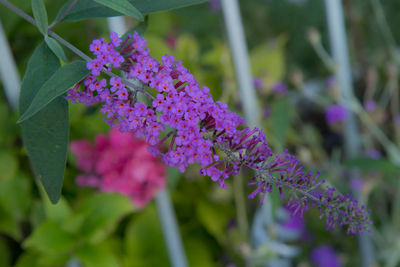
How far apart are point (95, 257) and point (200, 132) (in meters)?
0.64

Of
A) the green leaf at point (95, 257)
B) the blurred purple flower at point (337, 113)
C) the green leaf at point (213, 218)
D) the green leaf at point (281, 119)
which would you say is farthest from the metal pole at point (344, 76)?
the green leaf at point (95, 257)

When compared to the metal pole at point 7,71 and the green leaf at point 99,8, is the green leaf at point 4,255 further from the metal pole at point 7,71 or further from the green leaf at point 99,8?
the green leaf at point 99,8

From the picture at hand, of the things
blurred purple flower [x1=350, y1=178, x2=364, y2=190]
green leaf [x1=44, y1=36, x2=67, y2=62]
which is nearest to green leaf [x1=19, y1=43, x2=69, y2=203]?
green leaf [x1=44, y1=36, x2=67, y2=62]

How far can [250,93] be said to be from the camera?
111 cm

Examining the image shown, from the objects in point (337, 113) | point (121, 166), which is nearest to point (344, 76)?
point (337, 113)

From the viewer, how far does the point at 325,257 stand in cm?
140

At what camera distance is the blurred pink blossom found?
1.09 meters

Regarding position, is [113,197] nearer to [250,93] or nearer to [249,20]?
[250,93]

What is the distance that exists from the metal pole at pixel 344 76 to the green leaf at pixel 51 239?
0.75 meters

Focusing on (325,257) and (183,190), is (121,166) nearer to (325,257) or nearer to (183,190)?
(183,190)

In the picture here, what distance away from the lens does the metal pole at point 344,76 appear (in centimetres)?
121

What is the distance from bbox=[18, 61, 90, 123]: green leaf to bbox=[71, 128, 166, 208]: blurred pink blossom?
1.98 feet

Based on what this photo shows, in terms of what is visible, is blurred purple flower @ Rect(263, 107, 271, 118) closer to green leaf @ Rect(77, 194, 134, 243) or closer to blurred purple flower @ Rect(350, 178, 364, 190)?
blurred purple flower @ Rect(350, 178, 364, 190)

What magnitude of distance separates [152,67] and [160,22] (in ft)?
3.10
